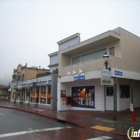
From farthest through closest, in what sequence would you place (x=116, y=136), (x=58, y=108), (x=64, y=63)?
(x=64, y=63) → (x=58, y=108) → (x=116, y=136)

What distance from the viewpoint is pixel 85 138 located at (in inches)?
297


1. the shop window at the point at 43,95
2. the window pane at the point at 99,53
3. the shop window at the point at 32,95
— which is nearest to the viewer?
the window pane at the point at 99,53

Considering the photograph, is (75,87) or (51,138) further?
(75,87)

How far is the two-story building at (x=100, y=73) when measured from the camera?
1392 centimetres

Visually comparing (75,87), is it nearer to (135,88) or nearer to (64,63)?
(64,63)

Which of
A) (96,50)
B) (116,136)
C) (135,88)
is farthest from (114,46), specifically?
(116,136)

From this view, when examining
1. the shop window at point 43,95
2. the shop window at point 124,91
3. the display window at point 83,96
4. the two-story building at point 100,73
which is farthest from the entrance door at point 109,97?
the shop window at point 43,95

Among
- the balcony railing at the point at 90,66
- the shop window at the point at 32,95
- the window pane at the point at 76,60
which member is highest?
the window pane at the point at 76,60

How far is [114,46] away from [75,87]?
6194 mm

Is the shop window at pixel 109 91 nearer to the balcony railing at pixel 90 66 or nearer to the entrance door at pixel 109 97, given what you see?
the entrance door at pixel 109 97

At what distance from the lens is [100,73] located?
13.5 metres

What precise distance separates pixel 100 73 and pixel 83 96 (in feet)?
15.2

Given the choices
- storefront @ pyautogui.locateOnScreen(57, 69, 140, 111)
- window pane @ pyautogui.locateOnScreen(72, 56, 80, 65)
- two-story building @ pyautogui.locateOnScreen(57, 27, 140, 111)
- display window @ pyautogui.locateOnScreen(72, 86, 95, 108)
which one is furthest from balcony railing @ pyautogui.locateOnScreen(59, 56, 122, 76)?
display window @ pyautogui.locateOnScreen(72, 86, 95, 108)

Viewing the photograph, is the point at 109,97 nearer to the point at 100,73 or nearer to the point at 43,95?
the point at 100,73
